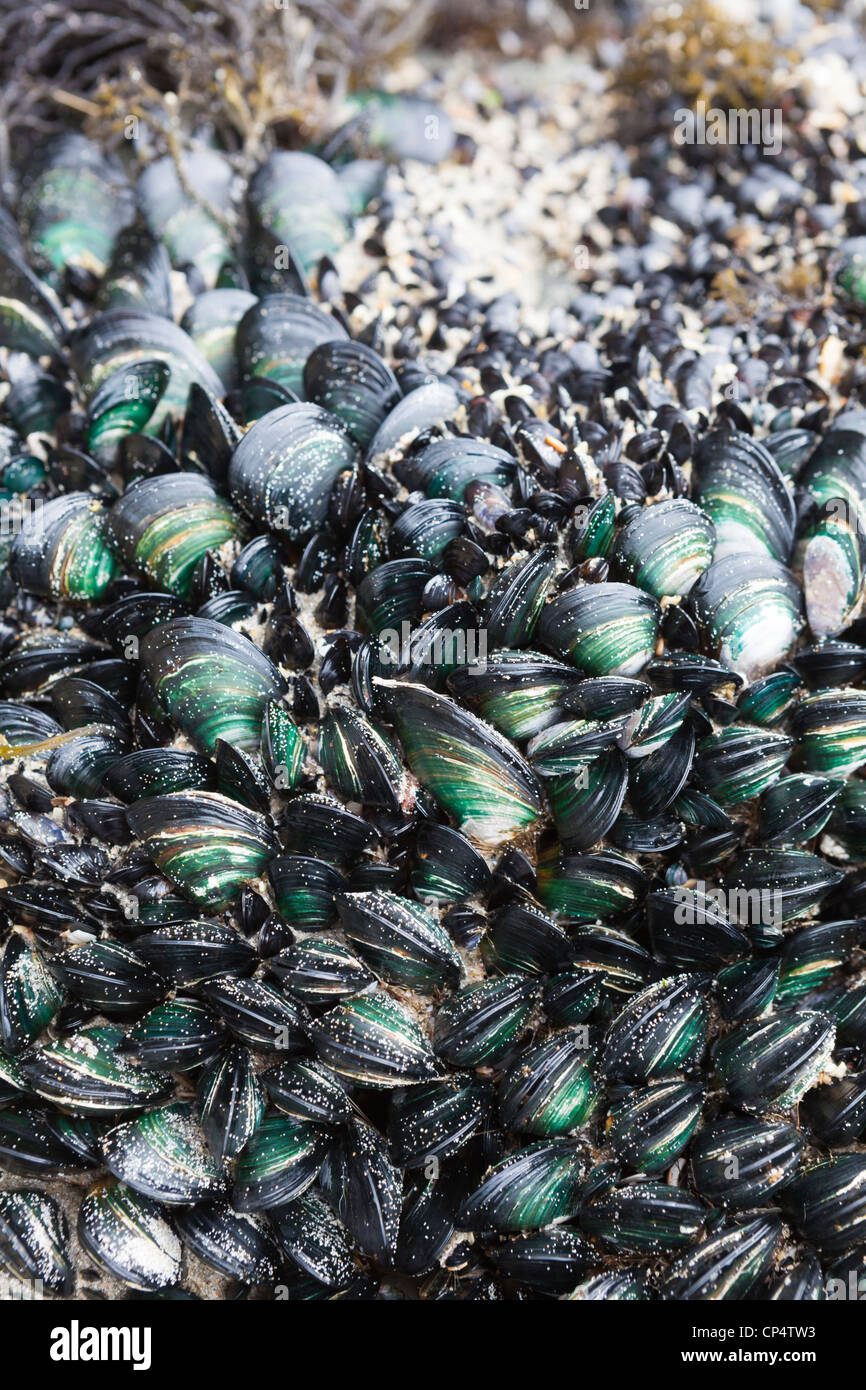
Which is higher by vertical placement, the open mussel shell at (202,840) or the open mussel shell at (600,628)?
the open mussel shell at (600,628)

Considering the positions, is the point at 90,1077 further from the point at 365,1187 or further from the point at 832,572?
the point at 832,572

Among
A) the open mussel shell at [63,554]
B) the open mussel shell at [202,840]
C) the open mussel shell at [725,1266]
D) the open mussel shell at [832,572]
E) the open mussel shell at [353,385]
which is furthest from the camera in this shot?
the open mussel shell at [353,385]

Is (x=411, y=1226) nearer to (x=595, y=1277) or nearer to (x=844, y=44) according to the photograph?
(x=595, y=1277)

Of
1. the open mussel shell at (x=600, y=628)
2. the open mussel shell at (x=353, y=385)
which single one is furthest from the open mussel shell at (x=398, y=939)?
the open mussel shell at (x=353, y=385)

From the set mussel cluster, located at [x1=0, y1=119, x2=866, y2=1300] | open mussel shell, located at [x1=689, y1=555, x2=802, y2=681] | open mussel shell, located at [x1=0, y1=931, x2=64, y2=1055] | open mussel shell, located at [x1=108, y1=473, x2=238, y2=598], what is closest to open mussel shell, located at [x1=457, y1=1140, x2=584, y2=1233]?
mussel cluster, located at [x1=0, y1=119, x2=866, y2=1300]

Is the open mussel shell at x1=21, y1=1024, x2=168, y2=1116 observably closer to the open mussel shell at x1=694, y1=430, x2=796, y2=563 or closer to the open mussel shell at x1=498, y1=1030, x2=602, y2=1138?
the open mussel shell at x1=498, y1=1030, x2=602, y2=1138

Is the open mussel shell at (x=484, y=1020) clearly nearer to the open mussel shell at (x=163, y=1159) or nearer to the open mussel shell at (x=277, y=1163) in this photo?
the open mussel shell at (x=277, y=1163)
